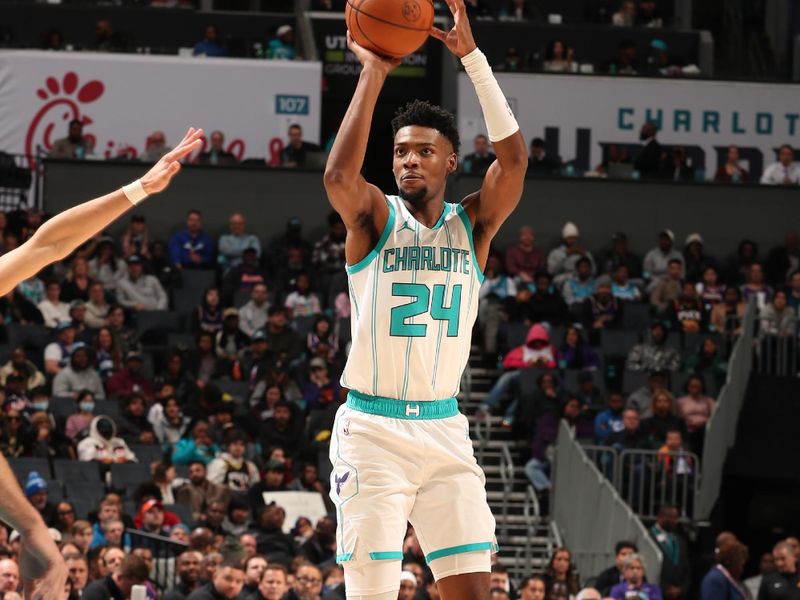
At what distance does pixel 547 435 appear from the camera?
60.6 ft

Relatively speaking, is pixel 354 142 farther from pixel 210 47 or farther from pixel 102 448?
pixel 210 47

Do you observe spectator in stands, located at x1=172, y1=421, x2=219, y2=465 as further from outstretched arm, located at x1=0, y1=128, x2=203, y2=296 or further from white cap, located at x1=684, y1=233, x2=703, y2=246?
outstretched arm, located at x1=0, y1=128, x2=203, y2=296

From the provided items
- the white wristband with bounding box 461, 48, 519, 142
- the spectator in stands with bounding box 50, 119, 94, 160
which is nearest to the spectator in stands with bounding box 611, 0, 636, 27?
the spectator in stands with bounding box 50, 119, 94, 160

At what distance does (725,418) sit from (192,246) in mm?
7864

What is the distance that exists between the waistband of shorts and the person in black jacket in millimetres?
5739

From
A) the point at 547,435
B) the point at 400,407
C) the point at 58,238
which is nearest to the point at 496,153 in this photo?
the point at 400,407

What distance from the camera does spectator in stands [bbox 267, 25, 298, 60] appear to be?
25.3 meters

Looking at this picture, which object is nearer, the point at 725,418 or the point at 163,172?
the point at 163,172

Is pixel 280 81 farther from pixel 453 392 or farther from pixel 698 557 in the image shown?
pixel 453 392

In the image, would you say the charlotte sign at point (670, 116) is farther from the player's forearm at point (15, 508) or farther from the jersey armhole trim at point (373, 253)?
the player's forearm at point (15, 508)

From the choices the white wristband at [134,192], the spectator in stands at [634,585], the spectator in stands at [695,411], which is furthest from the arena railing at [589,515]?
the white wristband at [134,192]

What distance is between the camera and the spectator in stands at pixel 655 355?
1997cm

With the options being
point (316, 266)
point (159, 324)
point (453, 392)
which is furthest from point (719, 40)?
point (453, 392)

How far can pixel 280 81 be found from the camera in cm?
2442
